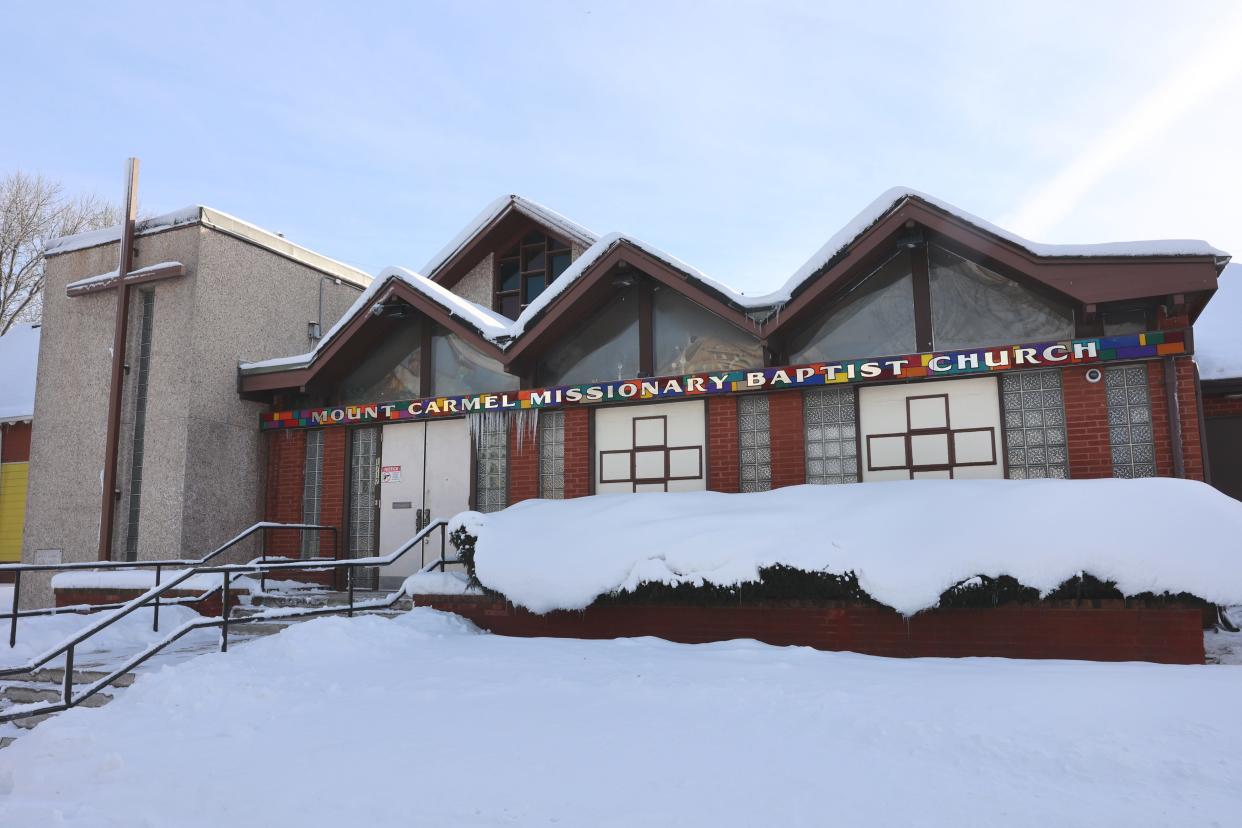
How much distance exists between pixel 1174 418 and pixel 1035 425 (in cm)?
138

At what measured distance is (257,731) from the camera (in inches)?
223

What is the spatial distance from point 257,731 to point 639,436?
7.16 m

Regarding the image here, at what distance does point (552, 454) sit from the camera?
1252 centimetres

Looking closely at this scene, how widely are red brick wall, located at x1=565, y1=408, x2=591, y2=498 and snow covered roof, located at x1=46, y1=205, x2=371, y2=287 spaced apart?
6.59 meters

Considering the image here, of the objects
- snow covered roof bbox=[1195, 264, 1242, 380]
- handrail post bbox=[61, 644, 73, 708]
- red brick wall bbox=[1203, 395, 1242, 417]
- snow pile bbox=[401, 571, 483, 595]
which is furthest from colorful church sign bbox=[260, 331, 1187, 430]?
handrail post bbox=[61, 644, 73, 708]

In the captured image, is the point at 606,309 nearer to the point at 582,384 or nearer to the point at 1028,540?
the point at 582,384

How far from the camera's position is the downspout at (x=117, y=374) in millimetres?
13242

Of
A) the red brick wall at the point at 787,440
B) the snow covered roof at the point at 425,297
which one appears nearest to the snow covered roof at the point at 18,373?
the snow covered roof at the point at 425,297

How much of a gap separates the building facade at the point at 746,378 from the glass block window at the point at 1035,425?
2 centimetres

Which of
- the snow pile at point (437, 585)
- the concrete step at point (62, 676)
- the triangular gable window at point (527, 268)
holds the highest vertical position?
the triangular gable window at point (527, 268)

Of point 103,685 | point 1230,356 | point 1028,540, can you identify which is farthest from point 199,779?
point 1230,356

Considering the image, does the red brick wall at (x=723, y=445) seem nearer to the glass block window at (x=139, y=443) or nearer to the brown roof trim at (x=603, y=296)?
the brown roof trim at (x=603, y=296)

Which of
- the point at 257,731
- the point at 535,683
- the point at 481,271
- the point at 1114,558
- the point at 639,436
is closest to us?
the point at 257,731

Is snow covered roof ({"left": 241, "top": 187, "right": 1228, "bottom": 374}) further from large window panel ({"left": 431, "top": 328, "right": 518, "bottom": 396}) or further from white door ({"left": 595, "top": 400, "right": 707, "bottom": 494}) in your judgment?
white door ({"left": 595, "top": 400, "right": 707, "bottom": 494})
